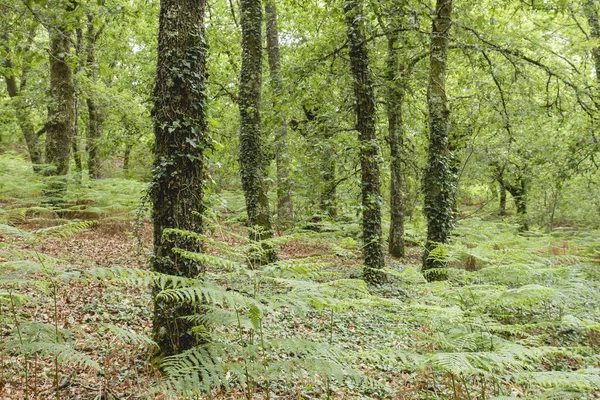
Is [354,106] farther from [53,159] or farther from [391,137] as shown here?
[53,159]

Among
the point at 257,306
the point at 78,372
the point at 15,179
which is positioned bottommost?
the point at 78,372

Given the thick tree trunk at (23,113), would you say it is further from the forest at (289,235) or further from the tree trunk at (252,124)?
the tree trunk at (252,124)

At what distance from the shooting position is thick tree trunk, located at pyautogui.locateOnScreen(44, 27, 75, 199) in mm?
9875

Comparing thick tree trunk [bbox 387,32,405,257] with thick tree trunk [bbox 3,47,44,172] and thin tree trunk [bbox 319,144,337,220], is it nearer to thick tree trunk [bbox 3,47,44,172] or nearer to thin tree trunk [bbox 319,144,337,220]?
thin tree trunk [bbox 319,144,337,220]

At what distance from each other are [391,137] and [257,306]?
339 inches

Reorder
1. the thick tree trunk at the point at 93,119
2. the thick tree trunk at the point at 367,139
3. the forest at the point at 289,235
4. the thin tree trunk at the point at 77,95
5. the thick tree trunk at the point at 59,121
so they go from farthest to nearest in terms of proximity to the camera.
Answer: the thick tree trunk at the point at 93,119, the thin tree trunk at the point at 77,95, the thick tree trunk at the point at 59,121, the thick tree trunk at the point at 367,139, the forest at the point at 289,235

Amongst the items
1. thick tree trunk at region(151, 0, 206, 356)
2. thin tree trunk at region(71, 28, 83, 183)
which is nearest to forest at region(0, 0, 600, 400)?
thick tree trunk at region(151, 0, 206, 356)

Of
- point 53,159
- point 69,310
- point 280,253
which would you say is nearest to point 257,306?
point 69,310

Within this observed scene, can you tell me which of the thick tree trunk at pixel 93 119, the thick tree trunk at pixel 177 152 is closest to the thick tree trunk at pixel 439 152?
the thick tree trunk at pixel 177 152

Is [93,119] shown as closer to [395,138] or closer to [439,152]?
[395,138]

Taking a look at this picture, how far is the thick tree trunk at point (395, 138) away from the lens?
9677 mm

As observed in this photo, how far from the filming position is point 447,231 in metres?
7.38

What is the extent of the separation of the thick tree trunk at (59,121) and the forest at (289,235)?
50mm

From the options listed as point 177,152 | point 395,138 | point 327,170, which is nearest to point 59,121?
point 327,170
